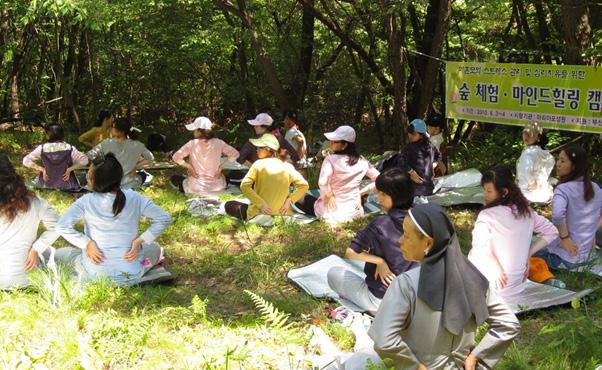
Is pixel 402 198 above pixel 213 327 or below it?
above

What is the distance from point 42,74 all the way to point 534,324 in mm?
13070

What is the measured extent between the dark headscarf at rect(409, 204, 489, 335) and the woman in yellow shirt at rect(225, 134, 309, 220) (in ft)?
13.4

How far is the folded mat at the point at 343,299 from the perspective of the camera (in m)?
4.49

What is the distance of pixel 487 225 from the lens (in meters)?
4.36

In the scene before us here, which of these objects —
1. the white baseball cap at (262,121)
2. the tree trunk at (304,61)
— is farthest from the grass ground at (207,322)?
the tree trunk at (304,61)

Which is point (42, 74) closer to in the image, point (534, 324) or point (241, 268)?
point (241, 268)

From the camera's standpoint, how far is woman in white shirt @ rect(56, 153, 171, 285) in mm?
4652

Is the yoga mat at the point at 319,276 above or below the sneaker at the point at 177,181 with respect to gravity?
above

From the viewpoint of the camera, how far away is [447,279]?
8.68 ft

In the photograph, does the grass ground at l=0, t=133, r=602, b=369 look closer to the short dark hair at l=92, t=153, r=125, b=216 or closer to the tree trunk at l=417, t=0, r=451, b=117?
the short dark hair at l=92, t=153, r=125, b=216

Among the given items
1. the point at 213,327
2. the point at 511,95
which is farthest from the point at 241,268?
the point at 511,95

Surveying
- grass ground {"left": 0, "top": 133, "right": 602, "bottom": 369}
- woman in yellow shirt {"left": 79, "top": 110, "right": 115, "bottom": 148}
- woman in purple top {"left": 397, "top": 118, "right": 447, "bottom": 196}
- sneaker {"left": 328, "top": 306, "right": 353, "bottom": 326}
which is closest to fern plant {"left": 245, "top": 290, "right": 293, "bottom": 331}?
grass ground {"left": 0, "top": 133, "right": 602, "bottom": 369}

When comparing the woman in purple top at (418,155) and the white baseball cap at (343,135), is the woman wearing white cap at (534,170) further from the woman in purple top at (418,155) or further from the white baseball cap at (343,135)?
the white baseball cap at (343,135)

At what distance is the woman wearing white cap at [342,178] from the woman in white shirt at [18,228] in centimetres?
299
